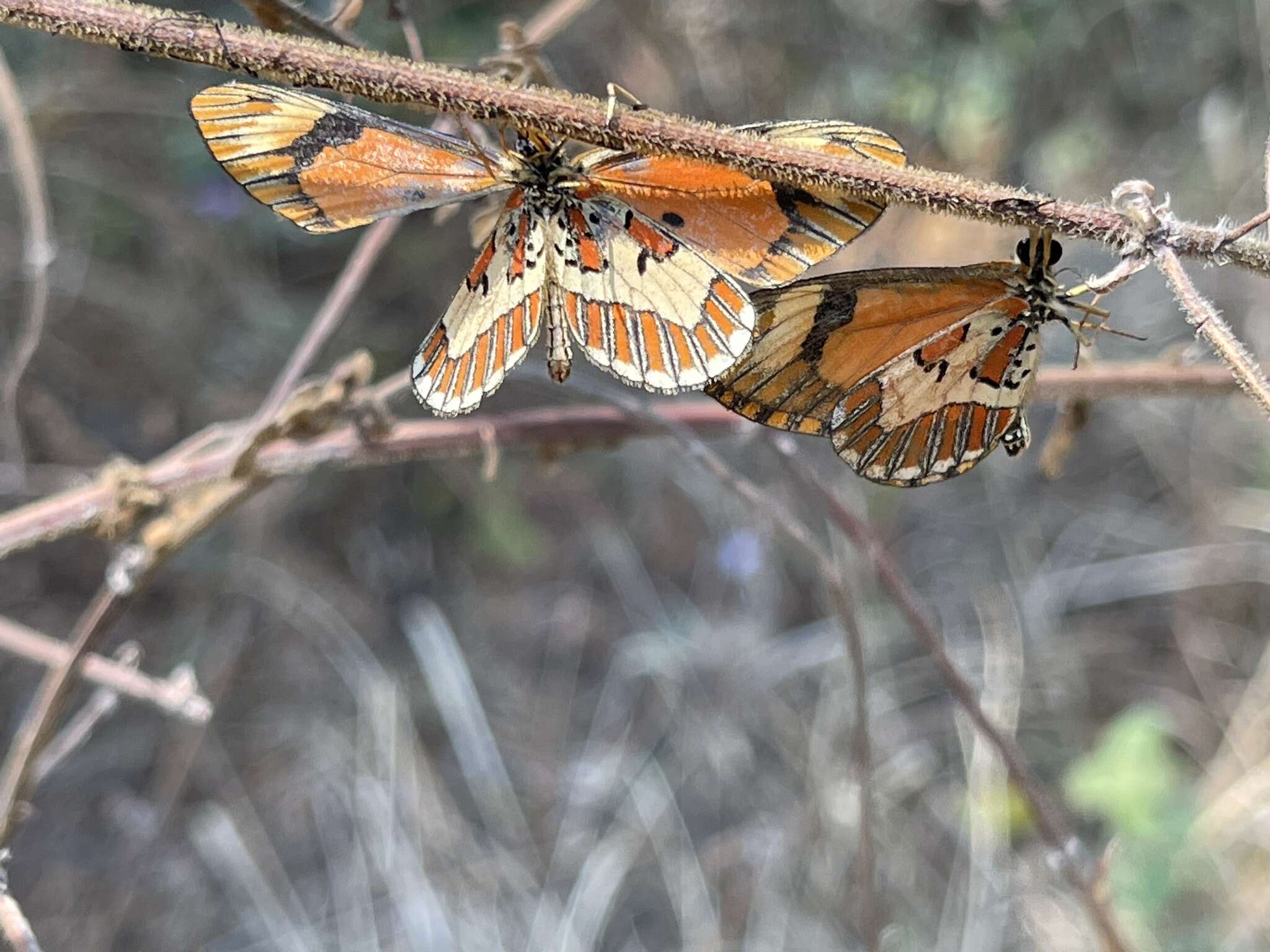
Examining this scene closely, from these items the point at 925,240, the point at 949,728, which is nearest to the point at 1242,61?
the point at 925,240

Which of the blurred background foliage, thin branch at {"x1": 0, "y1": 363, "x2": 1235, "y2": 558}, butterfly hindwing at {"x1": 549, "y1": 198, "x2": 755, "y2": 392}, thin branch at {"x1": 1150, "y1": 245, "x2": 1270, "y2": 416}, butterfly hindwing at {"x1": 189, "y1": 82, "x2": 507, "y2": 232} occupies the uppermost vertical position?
the blurred background foliage

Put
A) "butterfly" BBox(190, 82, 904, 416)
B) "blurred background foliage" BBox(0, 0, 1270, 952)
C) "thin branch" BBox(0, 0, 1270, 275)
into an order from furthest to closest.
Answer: "blurred background foliage" BBox(0, 0, 1270, 952) < "butterfly" BBox(190, 82, 904, 416) < "thin branch" BBox(0, 0, 1270, 275)

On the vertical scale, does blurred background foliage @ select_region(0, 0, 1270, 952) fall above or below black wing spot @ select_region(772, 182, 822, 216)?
above

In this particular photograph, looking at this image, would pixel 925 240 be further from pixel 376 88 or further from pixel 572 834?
pixel 376 88

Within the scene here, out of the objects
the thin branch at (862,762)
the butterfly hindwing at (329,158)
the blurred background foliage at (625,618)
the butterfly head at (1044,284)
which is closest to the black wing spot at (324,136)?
the butterfly hindwing at (329,158)

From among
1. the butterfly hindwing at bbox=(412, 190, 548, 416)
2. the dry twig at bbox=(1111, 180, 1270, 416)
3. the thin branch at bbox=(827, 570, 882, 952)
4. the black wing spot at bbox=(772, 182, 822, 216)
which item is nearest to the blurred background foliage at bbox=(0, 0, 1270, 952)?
the thin branch at bbox=(827, 570, 882, 952)

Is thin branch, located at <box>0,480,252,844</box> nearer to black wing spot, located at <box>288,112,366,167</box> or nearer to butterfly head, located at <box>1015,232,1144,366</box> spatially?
black wing spot, located at <box>288,112,366,167</box>
